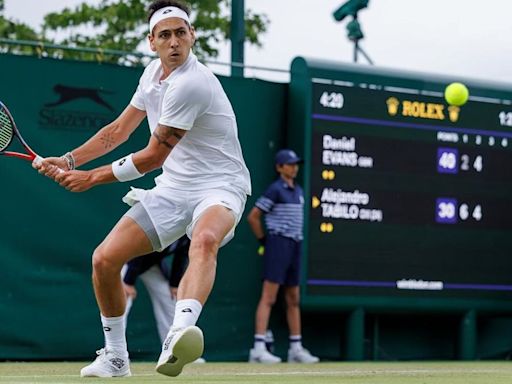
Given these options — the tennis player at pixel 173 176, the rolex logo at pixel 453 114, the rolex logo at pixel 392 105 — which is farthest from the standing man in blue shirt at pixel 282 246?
the tennis player at pixel 173 176

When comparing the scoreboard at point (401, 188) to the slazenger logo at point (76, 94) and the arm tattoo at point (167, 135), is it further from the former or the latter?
the arm tattoo at point (167, 135)

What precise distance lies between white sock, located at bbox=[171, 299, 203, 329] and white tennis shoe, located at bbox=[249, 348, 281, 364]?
5.06 m

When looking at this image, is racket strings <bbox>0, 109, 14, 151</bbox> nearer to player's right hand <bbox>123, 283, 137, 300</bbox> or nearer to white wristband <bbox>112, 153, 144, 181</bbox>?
white wristband <bbox>112, 153, 144, 181</bbox>

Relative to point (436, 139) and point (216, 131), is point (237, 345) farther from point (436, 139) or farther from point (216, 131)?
point (216, 131)

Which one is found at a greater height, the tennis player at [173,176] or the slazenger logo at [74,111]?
the slazenger logo at [74,111]

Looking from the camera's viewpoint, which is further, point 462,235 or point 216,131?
point 462,235

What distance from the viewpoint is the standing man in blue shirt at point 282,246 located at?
10898 mm

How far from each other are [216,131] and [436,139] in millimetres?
5553

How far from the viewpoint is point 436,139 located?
11734 millimetres

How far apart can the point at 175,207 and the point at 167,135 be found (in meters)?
0.39

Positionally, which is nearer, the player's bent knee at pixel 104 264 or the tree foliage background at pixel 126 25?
the player's bent knee at pixel 104 264

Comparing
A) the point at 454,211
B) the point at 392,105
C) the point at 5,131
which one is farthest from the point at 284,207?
the point at 5,131

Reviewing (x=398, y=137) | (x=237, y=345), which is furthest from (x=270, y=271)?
(x=398, y=137)

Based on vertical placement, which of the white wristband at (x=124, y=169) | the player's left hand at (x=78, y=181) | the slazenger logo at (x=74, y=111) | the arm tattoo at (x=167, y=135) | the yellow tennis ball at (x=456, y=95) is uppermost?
the yellow tennis ball at (x=456, y=95)
